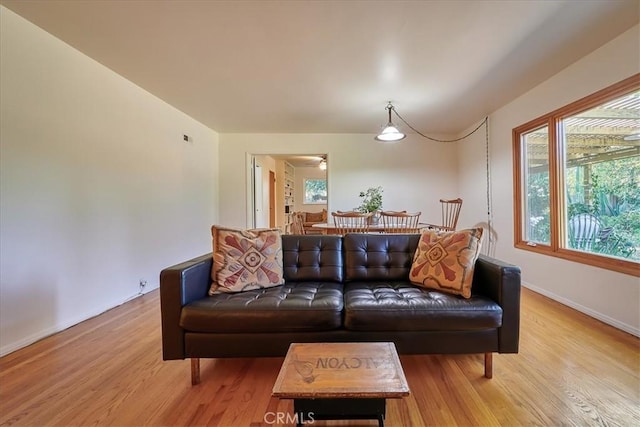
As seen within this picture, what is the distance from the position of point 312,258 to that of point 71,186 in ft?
7.16

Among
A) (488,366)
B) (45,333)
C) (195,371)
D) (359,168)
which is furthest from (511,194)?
(45,333)

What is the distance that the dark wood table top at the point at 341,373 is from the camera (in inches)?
39.3

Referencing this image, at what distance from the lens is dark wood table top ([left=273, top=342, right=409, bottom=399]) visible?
100cm

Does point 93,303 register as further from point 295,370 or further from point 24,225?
point 295,370

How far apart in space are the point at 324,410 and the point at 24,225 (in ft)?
8.20

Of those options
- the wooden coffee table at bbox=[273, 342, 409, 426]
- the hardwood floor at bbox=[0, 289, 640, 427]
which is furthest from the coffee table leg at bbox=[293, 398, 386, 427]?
the hardwood floor at bbox=[0, 289, 640, 427]

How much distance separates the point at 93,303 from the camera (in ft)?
8.70

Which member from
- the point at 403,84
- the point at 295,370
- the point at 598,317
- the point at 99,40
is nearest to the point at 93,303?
the point at 99,40

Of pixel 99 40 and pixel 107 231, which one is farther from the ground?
pixel 99 40

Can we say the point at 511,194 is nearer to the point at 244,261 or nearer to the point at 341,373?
the point at 244,261

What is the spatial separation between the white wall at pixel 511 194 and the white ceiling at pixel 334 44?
142 millimetres

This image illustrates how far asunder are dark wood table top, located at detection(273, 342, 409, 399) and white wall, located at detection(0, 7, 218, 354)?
223 centimetres

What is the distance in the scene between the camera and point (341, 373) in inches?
43.4

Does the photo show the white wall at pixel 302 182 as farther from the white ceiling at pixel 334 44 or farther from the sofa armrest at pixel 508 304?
the sofa armrest at pixel 508 304
